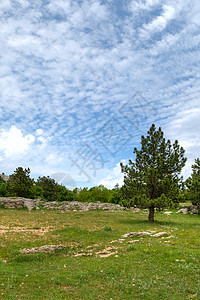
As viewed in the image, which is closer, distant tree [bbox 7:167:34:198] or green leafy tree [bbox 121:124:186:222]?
green leafy tree [bbox 121:124:186:222]

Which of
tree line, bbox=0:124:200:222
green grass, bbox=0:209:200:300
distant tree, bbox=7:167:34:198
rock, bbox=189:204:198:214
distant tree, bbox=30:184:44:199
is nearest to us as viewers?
green grass, bbox=0:209:200:300

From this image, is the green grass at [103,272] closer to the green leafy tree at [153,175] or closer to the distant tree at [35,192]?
the green leafy tree at [153,175]

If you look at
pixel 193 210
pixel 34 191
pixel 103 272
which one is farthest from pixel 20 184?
pixel 103 272

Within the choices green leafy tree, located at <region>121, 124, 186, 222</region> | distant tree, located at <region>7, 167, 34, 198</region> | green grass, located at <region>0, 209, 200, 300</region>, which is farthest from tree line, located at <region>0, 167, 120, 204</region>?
green grass, located at <region>0, 209, 200, 300</region>

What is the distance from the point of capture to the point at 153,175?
30828mm

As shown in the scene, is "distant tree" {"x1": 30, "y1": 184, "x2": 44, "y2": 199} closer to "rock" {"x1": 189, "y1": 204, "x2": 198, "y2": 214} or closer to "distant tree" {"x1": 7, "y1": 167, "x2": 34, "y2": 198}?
"distant tree" {"x1": 7, "y1": 167, "x2": 34, "y2": 198}

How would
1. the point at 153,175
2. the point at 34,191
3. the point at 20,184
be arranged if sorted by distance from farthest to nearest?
1. the point at 34,191
2. the point at 20,184
3. the point at 153,175

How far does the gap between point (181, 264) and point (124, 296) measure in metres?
4.99

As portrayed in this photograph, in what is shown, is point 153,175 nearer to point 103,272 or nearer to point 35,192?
point 103,272

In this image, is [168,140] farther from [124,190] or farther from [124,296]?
[124,296]

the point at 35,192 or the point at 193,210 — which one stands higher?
the point at 35,192

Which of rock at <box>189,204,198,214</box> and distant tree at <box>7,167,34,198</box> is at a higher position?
distant tree at <box>7,167,34,198</box>

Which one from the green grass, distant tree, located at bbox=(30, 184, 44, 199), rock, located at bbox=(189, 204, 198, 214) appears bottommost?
the green grass

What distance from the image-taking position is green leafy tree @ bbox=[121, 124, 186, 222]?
102 ft
